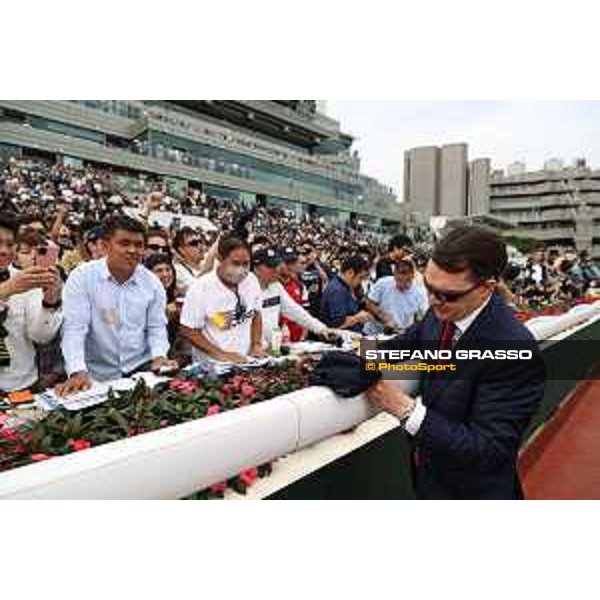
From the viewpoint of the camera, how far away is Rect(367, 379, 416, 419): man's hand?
1.28 m

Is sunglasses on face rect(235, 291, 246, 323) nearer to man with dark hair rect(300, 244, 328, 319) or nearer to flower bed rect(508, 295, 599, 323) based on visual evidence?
flower bed rect(508, 295, 599, 323)

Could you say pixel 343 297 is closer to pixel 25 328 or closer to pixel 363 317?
pixel 363 317

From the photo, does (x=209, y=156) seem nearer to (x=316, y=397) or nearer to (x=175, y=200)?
(x=175, y=200)

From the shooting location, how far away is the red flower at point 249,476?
139 centimetres

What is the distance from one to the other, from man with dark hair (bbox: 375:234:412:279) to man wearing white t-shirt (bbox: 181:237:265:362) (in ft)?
2.29

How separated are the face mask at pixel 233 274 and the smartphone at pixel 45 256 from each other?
666 mm

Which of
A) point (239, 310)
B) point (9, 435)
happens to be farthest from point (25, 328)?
point (9, 435)

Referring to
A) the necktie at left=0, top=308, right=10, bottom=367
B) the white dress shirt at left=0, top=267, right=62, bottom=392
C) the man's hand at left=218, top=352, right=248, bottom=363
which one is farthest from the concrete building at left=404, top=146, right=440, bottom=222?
the necktie at left=0, top=308, right=10, bottom=367

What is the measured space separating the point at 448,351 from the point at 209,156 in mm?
Answer: 20993

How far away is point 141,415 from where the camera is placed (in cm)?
145

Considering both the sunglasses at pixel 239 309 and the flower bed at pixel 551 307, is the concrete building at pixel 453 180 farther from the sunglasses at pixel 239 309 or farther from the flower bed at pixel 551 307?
the flower bed at pixel 551 307

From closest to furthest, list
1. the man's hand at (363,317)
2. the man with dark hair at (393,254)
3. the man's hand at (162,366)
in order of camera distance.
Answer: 1. the man's hand at (162,366)
2. the man with dark hair at (393,254)
3. the man's hand at (363,317)

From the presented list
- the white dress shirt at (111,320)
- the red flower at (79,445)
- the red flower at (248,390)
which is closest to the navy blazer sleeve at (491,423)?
the red flower at (248,390)
